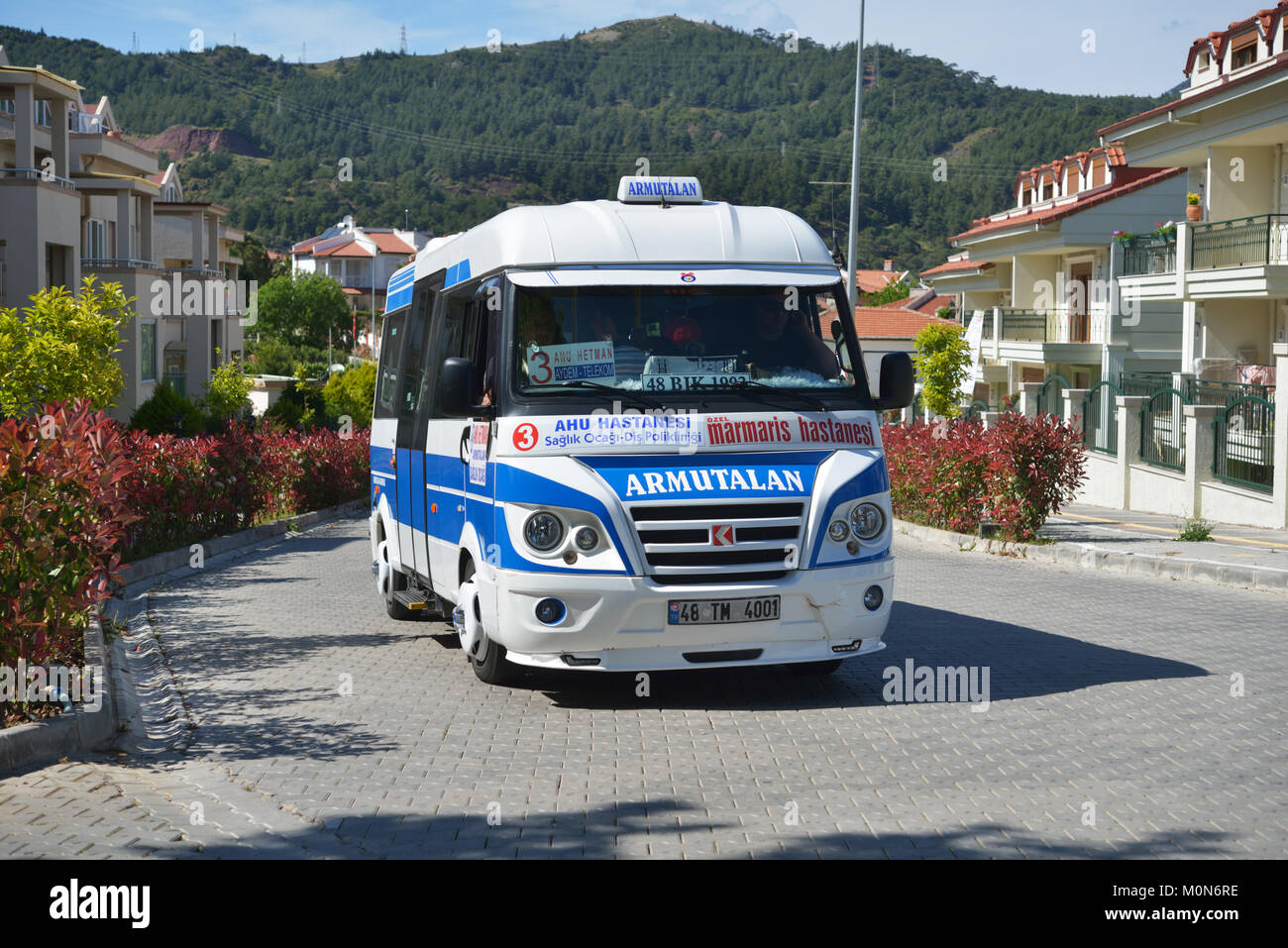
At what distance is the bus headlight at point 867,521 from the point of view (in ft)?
27.4

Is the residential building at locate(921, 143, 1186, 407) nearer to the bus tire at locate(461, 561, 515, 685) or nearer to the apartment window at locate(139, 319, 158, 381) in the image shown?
the apartment window at locate(139, 319, 158, 381)

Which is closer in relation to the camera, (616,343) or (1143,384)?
(616,343)

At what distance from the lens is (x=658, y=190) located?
9391 mm

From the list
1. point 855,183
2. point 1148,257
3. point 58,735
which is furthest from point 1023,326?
point 58,735

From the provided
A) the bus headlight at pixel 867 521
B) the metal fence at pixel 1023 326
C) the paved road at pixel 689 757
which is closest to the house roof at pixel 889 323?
the metal fence at pixel 1023 326

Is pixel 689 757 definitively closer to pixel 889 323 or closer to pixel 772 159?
pixel 889 323

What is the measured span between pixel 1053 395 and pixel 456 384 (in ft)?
82.2

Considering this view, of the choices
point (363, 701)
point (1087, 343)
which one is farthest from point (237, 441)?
point (1087, 343)

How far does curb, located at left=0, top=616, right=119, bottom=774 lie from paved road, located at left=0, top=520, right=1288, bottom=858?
156 millimetres

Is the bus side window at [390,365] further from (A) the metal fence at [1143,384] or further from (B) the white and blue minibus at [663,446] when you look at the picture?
(A) the metal fence at [1143,384]

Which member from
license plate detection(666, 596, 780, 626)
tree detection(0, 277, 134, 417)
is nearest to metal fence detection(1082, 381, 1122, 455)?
tree detection(0, 277, 134, 417)

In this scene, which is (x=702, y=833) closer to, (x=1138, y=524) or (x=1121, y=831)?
(x=1121, y=831)

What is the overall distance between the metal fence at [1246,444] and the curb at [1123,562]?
437cm
